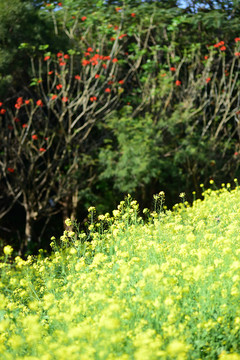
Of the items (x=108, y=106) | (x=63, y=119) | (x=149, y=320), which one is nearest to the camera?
(x=149, y=320)

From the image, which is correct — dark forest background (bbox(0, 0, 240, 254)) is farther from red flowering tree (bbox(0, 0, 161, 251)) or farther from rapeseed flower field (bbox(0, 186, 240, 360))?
rapeseed flower field (bbox(0, 186, 240, 360))

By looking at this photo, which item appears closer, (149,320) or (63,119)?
(149,320)

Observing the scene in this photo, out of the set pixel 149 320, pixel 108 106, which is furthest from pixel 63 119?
pixel 149 320

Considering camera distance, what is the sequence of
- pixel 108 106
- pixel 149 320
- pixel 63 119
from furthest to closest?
pixel 108 106, pixel 63 119, pixel 149 320

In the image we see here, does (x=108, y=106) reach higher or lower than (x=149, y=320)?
lower

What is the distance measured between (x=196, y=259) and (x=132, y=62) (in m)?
5.94

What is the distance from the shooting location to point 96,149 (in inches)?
312

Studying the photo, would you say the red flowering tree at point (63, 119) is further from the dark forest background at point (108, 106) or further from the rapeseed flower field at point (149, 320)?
the rapeseed flower field at point (149, 320)

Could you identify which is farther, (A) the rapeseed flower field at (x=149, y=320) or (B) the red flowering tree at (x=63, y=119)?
(B) the red flowering tree at (x=63, y=119)

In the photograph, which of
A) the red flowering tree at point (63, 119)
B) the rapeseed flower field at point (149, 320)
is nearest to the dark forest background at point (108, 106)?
the red flowering tree at point (63, 119)

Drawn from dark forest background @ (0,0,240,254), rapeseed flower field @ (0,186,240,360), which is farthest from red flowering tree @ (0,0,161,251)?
rapeseed flower field @ (0,186,240,360)

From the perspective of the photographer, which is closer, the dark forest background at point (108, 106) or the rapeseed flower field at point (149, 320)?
the rapeseed flower field at point (149, 320)

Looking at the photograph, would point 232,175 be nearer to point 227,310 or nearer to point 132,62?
point 132,62

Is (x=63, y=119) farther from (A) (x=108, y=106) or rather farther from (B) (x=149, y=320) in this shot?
(B) (x=149, y=320)
